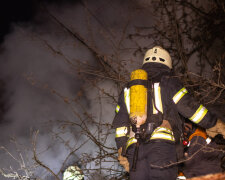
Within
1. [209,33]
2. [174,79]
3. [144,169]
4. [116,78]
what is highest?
[209,33]

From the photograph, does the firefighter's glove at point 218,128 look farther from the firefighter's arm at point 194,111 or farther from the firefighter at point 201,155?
the firefighter at point 201,155

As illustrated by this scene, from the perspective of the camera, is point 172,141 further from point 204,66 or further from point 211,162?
point 204,66

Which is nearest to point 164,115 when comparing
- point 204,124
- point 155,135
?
point 155,135

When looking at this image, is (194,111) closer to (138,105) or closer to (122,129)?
(138,105)

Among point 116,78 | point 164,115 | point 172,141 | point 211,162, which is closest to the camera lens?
point 172,141

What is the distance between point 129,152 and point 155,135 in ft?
1.48

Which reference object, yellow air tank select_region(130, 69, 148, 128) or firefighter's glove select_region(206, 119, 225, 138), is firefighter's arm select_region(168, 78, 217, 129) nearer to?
firefighter's glove select_region(206, 119, 225, 138)

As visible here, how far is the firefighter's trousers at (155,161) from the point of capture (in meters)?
2.70

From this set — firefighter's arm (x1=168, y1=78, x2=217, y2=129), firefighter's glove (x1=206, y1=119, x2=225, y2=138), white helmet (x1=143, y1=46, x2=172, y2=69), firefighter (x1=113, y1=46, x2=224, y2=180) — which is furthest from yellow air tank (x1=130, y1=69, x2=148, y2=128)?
firefighter's glove (x1=206, y1=119, x2=225, y2=138)

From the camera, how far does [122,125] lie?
340 centimetres

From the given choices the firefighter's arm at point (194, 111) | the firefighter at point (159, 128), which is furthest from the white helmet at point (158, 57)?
the firefighter's arm at point (194, 111)

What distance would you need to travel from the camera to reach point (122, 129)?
337cm

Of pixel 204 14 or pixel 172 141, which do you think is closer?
pixel 172 141

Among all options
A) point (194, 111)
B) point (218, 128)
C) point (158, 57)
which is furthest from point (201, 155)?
point (158, 57)
